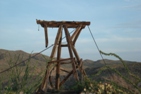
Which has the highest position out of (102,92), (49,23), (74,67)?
(49,23)

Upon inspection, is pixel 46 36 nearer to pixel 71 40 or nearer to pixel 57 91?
pixel 71 40

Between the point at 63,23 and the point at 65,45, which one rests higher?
the point at 63,23

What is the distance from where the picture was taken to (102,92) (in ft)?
32.3

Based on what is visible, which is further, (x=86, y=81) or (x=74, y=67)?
(x=74, y=67)

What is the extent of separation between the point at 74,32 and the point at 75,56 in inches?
39.4

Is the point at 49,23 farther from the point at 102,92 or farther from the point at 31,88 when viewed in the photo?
the point at 31,88

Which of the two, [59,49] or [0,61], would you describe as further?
[0,61]

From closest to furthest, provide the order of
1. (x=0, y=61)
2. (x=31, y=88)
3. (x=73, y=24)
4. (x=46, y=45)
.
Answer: (x=31, y=88) < (x=46, y=45) < (x=73, y=24) < (x=0, y=61)

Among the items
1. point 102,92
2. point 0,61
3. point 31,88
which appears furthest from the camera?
point 0,61

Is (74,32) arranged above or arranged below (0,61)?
below

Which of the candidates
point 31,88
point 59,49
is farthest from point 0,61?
point 31,88

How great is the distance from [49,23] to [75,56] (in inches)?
66.6

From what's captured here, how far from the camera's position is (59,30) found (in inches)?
453

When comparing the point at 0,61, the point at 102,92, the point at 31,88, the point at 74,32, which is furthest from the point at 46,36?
the point at 0,61
